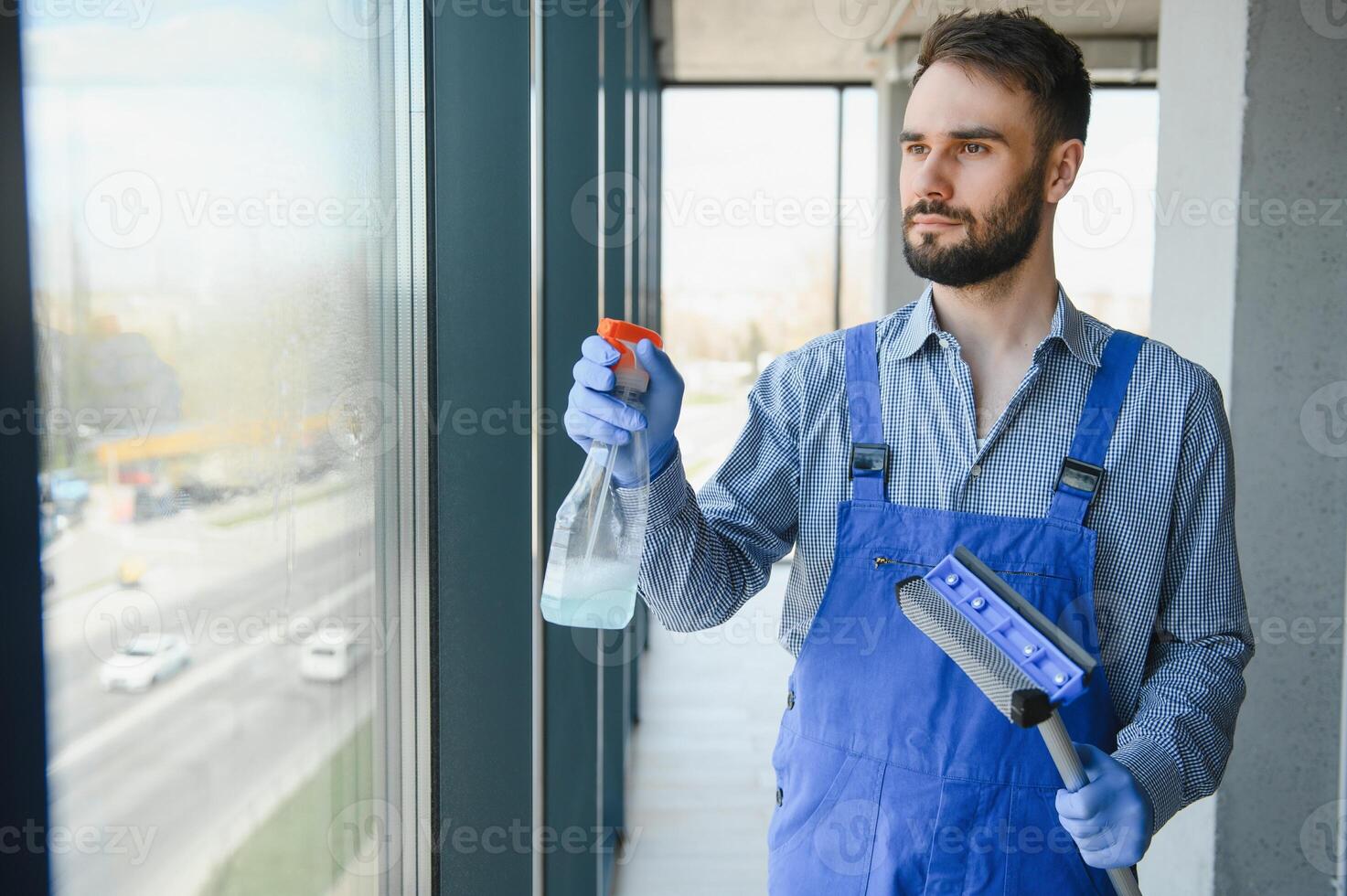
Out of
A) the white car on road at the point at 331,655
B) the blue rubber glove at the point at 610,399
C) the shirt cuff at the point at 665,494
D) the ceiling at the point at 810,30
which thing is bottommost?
the white car on road at the point at 331,655

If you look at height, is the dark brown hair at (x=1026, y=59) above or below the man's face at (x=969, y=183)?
above

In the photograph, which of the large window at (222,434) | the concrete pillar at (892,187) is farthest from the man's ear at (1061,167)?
the concrete pillar at (892,187)

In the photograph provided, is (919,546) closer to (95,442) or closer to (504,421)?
(504,421)

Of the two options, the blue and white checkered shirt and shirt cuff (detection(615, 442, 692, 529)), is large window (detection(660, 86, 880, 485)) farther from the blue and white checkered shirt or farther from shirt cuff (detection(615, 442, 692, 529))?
shirt cuff (detection(615, 442, 692, 529))

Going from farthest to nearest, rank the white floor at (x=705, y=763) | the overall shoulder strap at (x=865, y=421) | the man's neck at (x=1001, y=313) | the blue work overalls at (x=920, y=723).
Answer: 1. the white floor at (x=705, y=763)
2. the man's neck at (x=1001, y=313)
3. the overall shoulder strap at (x=865, y=421)
4. the blue work overalls at (x=920, y=723)

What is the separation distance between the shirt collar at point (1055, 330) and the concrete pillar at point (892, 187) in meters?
5.05

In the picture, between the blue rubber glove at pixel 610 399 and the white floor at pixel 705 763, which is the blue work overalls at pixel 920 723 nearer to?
the blue rubber glove at pixel 610 399

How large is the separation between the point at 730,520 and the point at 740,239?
5.84 m

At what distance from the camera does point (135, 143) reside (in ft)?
2.02

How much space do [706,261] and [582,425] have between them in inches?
241

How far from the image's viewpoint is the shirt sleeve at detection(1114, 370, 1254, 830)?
1256mm

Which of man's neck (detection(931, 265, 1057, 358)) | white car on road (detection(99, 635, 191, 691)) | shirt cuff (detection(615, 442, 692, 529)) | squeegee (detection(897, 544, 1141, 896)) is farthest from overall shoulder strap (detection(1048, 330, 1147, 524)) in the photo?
white car on road (detection(99, 635, 191, 691))

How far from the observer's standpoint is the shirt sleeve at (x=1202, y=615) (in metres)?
1.26

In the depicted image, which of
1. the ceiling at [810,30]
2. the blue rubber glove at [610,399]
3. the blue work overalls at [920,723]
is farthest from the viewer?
the ceiling at [810,30]
